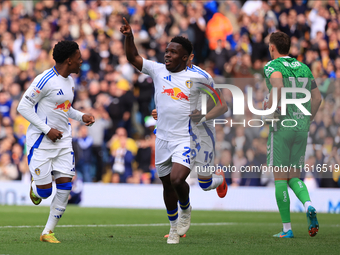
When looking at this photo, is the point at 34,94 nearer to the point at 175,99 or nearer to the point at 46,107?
the point at 46,107

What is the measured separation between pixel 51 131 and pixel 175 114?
1.47 meters

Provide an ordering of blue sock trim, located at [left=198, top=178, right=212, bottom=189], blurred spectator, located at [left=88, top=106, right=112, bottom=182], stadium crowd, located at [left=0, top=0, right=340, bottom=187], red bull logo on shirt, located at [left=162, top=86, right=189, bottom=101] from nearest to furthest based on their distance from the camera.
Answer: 1. red bull logo on shirt, located at [left=162, top=86, right=189, bottom=101]
2. blue sock trim, located at [left=198, top=178, right=212, bottom=189]
3. stadium crowd, located at [left=0, top=0, right=340, bottom=187]
4. blurred spectator, located at [left=88, top=106, right=112, bottom=182]

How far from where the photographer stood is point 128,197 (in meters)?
15.1

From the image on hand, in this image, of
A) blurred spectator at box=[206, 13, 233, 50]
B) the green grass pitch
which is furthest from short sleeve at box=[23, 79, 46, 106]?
blurred spectator at box=[206, 13, 233, 50]

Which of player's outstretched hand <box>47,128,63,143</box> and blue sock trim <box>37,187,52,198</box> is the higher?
player's outstretched hand <box>47,128,63,143</box>

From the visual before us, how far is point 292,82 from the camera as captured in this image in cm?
746

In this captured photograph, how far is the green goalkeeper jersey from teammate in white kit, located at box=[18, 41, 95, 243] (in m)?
2.61

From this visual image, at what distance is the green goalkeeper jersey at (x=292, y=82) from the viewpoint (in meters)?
7.39

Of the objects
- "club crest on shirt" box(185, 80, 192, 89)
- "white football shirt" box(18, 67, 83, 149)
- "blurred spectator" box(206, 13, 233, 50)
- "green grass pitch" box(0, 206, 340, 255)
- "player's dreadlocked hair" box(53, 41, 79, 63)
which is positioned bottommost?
"green grass pitch" box(0, 206, 340, 255)

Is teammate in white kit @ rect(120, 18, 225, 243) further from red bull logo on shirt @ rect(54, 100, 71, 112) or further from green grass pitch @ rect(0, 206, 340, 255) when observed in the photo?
red bull logo on shirt @ rect(54, 100, 71, 112)

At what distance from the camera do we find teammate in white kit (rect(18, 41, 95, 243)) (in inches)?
261

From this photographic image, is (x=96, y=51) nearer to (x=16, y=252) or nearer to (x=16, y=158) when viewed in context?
(x=16, y=158)

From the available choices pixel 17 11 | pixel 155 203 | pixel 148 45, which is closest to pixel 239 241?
pixel 155 203

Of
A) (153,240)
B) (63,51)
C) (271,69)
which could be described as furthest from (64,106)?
(271,69)
